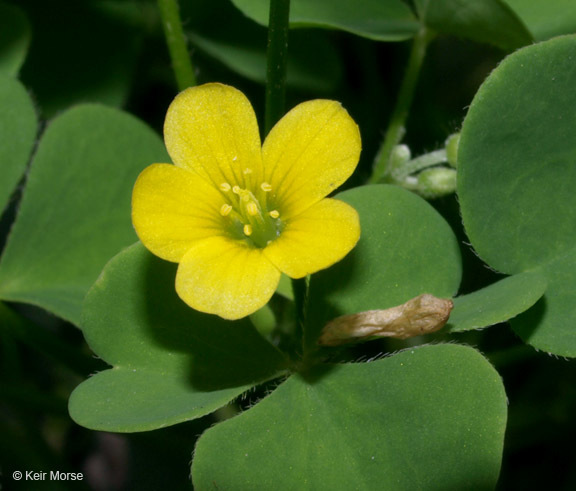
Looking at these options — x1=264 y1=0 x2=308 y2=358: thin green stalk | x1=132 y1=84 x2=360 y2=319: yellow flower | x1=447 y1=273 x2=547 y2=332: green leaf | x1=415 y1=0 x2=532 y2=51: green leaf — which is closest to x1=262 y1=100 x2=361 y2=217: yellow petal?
x1=132 y1=84 x2=360 y2=319: yellow flower

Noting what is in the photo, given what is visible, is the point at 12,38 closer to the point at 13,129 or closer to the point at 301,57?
the point at 13,129

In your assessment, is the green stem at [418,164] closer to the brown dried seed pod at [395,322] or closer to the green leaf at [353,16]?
the green leaf at [353,16]

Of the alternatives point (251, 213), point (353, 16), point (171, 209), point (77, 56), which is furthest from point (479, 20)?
point (77, 56)

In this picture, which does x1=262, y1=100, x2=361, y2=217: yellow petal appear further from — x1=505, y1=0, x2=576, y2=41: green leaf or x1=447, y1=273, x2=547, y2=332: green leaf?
x1=505, y1=0, x2=576, y2=41: green leaf

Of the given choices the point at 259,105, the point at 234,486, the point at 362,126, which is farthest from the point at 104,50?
the point at 234,486

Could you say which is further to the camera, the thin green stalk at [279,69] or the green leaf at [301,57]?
the green leaf at [301,57]

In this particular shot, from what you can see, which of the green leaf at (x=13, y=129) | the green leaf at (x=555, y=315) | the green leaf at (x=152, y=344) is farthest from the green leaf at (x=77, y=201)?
the green leaf at (x=555, y=315)

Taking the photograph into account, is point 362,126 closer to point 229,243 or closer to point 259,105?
point 259,105
